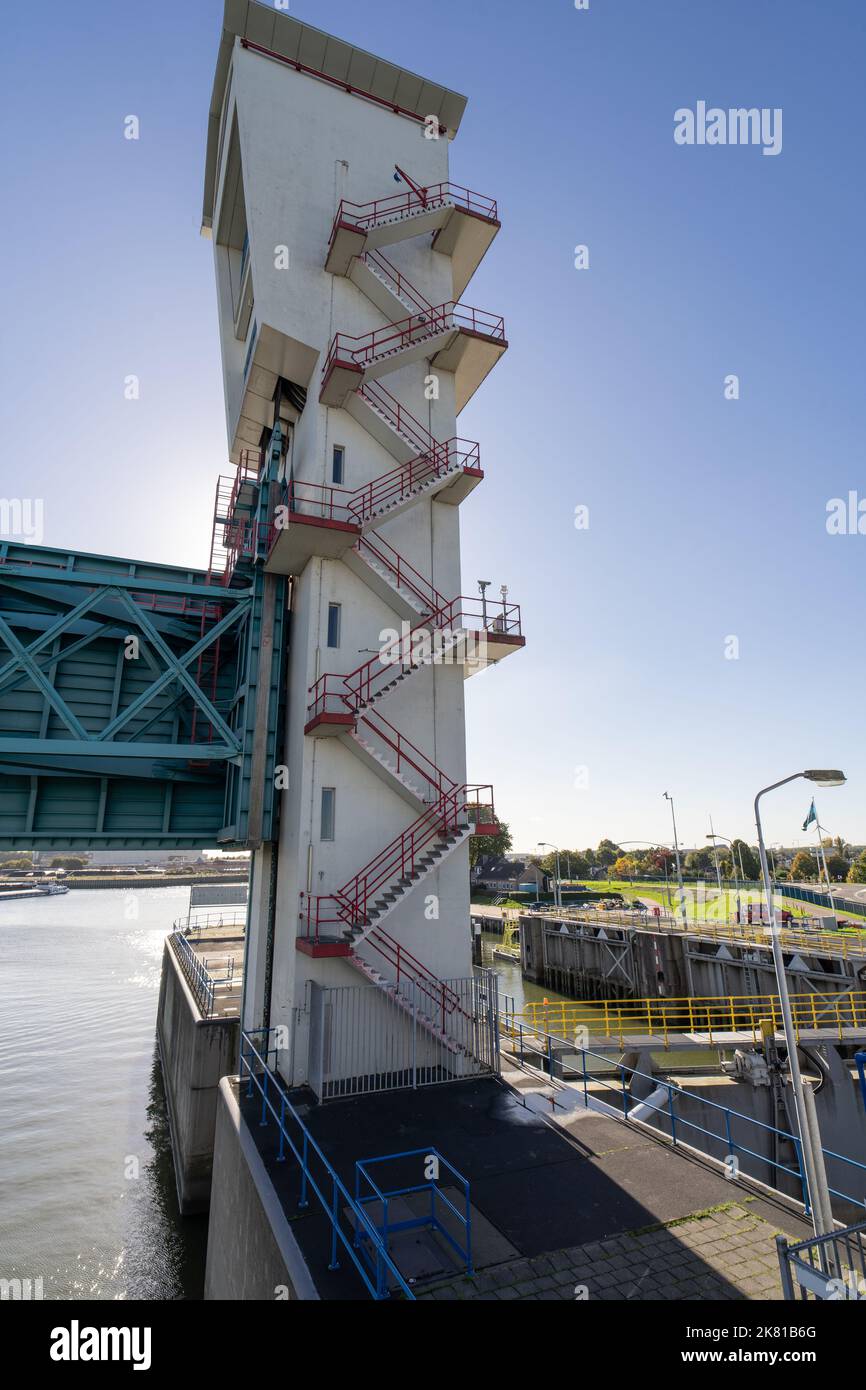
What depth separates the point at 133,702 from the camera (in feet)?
55.9

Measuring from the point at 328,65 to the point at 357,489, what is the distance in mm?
13766

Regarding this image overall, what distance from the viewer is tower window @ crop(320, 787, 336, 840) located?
15828mm

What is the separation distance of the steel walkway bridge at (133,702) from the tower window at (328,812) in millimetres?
1924

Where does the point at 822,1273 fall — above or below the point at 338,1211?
above

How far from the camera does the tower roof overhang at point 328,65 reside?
19219 millimetres

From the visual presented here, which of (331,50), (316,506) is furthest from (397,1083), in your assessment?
(331,50)

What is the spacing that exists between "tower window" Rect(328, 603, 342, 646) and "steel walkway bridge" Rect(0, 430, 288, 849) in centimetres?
191

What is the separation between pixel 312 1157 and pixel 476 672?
39.8 feet

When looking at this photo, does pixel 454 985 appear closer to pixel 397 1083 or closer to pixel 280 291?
pixel 397 1083

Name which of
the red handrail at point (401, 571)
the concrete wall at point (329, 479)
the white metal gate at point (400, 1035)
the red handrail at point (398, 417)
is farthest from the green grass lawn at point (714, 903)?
the red handrail at point (398, 417)

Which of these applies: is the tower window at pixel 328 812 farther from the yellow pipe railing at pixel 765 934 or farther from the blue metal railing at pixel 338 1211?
the yellow pipe railing at pixel 765 934

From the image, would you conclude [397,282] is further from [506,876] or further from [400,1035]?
[506,876]

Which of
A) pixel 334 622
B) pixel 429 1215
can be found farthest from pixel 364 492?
pixel 429 1215

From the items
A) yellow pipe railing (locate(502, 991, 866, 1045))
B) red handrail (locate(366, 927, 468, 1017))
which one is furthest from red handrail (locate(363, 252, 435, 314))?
yellow pipe railing (locate(502, 991, 866, 1045))
